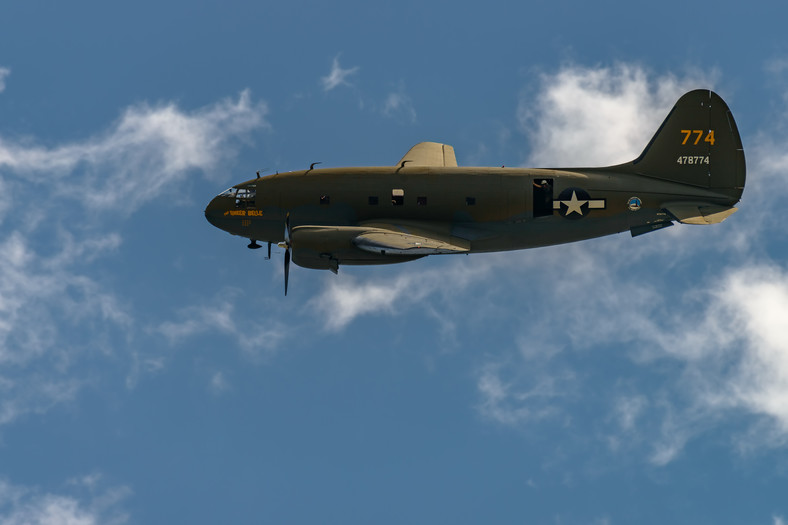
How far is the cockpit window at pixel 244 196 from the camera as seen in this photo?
161ft

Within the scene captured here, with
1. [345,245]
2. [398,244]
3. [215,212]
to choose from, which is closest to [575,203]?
[398,244]

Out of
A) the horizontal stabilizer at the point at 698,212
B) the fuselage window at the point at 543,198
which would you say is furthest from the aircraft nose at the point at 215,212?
the horizontal stabilizer at the point at 698,212

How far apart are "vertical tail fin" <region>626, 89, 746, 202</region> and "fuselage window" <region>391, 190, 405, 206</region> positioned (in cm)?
982

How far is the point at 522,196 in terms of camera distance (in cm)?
4831

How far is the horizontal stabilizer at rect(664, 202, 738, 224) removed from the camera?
4734cm

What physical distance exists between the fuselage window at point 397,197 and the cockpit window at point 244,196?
5.94 metres

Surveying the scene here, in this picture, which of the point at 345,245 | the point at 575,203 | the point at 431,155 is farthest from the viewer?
the point at 431,155

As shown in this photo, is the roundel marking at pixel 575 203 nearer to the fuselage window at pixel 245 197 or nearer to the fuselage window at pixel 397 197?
the fuselage window at pixel 397 197

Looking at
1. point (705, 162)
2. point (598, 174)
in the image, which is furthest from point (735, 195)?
point (598, 174)

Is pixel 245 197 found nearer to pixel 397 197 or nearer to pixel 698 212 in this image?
pixel 397 197

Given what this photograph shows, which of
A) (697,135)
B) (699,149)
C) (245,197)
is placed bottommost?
(245,197)

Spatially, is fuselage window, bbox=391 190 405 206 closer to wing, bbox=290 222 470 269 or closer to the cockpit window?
wing, bbox=290 222 470 269

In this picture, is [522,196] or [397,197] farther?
[522,196]

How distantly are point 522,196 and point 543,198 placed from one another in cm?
90
